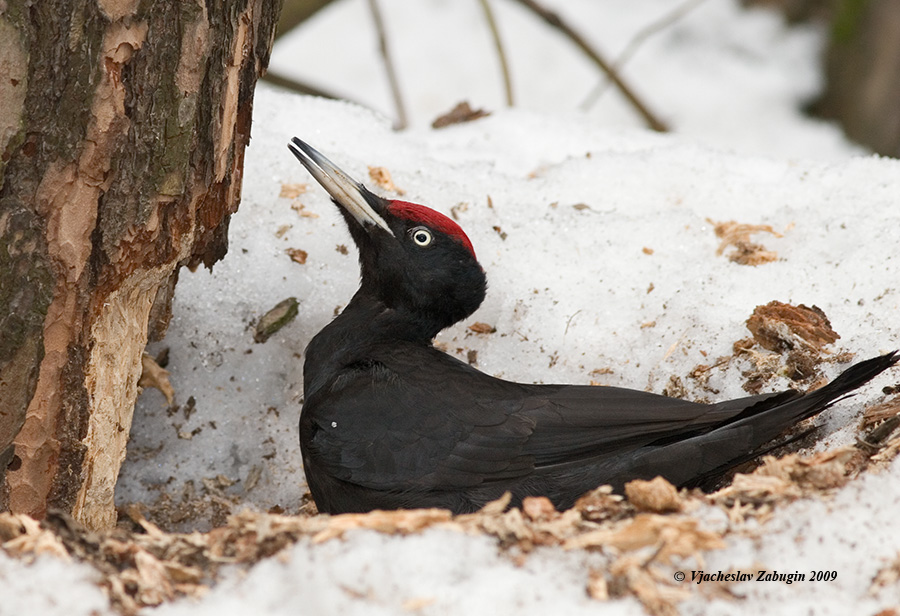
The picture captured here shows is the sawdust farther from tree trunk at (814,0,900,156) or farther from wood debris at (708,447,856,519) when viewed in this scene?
tree trunk at (814,0,900,156)

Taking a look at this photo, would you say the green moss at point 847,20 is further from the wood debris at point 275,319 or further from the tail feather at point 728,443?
the wood debris at point 275,319

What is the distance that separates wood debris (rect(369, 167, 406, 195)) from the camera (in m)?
3.81

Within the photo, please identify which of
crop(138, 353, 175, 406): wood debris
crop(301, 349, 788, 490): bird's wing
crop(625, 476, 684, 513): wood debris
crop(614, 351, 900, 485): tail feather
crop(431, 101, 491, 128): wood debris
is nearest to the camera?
crop(625, 476, 684, 513): wood debris

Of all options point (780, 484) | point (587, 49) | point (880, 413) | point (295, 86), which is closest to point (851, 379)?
point (880, 413)

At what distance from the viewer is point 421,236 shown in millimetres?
3359

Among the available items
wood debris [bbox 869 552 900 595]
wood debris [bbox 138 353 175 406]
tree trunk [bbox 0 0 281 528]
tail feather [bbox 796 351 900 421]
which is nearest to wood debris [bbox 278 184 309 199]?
wood debris [bbox 138 353 175 406]

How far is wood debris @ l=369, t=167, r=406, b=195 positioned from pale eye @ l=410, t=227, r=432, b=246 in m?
0.50

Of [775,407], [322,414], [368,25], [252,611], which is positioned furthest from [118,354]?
[368,25]

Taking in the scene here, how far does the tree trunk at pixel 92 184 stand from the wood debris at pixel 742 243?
1.88 metres

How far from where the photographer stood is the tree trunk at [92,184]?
2246 millimetres

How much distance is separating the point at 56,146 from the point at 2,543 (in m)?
0.92

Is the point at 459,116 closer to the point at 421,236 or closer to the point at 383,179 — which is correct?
the point at 383,179

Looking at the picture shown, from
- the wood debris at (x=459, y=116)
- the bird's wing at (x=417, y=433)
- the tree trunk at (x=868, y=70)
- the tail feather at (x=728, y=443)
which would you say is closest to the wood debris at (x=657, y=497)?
→ the tail feather at (x=728, y=443)

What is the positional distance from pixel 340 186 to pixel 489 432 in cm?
102
